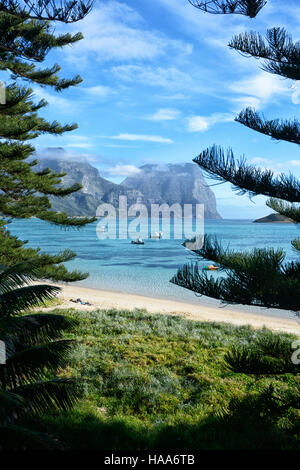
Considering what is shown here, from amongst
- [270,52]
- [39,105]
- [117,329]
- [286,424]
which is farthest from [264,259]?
[39,105]

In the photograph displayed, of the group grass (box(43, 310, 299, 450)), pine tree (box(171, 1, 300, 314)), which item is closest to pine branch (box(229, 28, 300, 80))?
pine tree (box(171, 1, 300, 314))

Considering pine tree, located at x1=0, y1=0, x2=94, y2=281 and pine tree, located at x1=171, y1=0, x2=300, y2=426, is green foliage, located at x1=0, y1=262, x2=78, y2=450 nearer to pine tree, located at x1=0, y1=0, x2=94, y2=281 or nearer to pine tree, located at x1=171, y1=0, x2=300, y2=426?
pine tree, located at x1=171, y1=0, x2=300, y2=426

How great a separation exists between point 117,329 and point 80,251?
44394 mm

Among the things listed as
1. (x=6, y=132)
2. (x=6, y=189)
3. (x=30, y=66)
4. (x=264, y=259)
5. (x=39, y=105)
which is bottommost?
(x=264, y=259)

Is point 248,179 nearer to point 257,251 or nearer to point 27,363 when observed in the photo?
point 257,251

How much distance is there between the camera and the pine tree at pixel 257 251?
374 centimetres

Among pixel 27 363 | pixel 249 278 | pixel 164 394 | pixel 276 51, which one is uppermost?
pixel 276 51

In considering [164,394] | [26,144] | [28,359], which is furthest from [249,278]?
[26,144]

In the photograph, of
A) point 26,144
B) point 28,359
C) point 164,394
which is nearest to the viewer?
point 28,359

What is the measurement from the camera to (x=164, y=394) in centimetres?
631

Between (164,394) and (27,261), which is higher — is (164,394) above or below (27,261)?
below

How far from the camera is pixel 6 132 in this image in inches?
415

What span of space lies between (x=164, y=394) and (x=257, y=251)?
3564 mm
